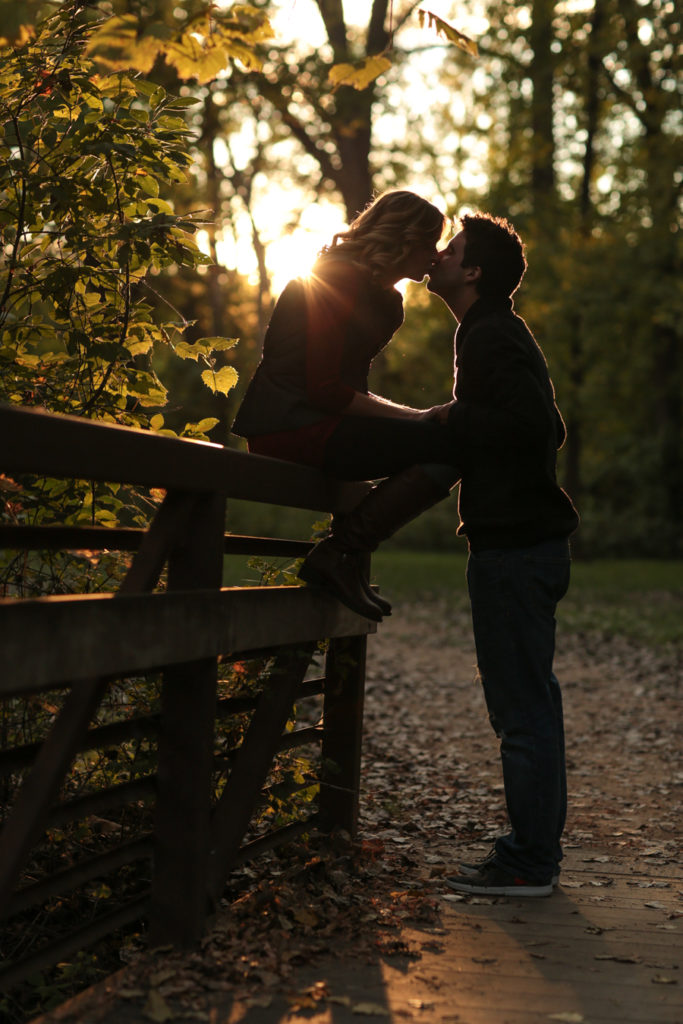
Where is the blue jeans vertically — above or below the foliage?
below

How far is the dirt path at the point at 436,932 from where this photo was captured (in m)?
3.04

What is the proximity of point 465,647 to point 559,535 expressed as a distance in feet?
34.5

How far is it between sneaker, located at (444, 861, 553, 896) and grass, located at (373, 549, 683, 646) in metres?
11.1

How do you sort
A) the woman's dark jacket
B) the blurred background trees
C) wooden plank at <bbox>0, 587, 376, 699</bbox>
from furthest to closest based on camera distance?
the blurred background trees → the woman's dark jacket → wooden plank at <bbox>0, 587, 376, 699</bbox>

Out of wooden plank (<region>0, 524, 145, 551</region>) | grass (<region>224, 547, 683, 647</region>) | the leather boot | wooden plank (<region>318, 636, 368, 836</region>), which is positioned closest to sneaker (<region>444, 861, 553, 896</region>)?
wooden plank (<region>318, 636, 368, 836</region>)

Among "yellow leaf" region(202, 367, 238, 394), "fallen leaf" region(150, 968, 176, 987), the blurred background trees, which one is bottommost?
"fallen leaf" region(150, 968, 176, 987)

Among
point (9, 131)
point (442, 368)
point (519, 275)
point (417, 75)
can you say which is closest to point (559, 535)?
point (519, 275)

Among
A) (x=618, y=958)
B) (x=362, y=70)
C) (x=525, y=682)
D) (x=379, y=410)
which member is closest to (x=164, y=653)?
(x=379, y=410)

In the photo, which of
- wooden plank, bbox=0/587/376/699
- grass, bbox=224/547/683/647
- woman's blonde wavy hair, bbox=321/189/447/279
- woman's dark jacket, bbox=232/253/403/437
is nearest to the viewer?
wooden plank, bbox=0/587/376/699

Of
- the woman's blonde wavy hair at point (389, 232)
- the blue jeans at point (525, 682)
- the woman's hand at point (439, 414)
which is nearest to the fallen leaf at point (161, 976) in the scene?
the blue jeans at point (525, 682)

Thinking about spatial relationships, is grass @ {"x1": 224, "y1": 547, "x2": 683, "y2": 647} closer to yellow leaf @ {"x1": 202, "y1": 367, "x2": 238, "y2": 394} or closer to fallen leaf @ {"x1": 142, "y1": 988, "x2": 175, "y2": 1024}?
yellow leaf @ {"x1": 202, "y1": 367, "x2": 238, "y2": 394}

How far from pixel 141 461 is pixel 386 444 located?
1.23 m

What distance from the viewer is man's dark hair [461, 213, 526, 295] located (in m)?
4.18

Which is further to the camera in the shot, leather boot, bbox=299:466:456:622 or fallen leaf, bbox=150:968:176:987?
leather boot, bbox=299:466:456:622
